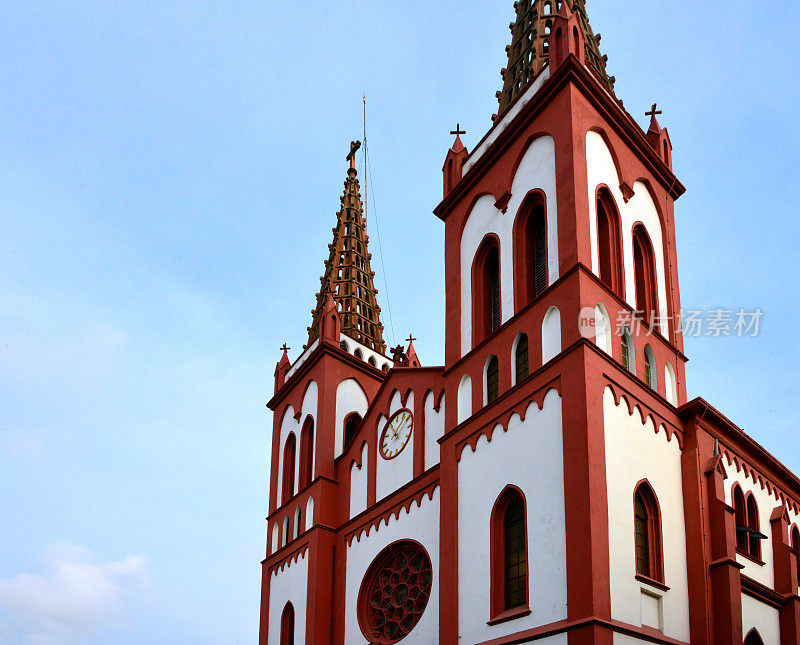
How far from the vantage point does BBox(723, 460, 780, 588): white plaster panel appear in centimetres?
2172

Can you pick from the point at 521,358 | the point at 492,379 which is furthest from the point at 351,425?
the point at 521,358

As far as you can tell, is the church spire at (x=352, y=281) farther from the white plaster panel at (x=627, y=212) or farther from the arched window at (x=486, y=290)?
the white plaster panel at (x=627, y=212)

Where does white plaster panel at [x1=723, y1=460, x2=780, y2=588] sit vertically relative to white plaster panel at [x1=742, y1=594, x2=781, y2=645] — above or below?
above

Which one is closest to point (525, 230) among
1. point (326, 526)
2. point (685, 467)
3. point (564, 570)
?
point (685, 467)

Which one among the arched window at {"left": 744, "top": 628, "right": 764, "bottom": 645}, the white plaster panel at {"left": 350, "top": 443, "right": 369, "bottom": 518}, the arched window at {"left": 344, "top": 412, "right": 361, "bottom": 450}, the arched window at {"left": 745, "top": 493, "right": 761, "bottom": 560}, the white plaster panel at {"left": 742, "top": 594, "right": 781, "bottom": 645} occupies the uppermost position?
the arched window at {"left": 344, "top": 412, "right": 361, "bottom": 450}

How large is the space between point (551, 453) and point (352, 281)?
54.1ft

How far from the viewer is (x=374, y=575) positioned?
24.7 metres

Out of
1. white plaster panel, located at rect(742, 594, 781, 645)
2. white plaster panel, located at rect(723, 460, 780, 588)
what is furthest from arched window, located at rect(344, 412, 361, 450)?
white plaster panel, located at rect(742, 594, 781, 645)

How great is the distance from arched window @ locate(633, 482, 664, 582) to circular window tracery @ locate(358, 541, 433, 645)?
5.56 m

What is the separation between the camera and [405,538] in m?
23.7

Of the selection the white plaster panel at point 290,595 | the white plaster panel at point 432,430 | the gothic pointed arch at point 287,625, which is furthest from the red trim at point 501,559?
the gothic pointed arch at point 287,625

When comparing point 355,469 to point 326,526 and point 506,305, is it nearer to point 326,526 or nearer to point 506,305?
point 326,526

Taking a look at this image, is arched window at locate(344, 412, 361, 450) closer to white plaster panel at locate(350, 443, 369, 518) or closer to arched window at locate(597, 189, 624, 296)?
white plaster panel at locate(350, 443, 369, 518)

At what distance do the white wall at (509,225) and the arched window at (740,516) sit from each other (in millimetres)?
6505
